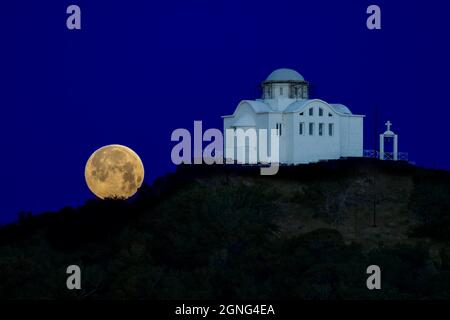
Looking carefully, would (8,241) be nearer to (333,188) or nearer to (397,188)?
(333,188)

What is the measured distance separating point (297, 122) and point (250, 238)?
803 inches

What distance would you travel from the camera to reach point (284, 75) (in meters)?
66.3

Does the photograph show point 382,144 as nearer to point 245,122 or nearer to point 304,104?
point 304,104

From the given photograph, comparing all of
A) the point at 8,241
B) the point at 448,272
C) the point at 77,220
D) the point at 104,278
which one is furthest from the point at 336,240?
the point at 8,241

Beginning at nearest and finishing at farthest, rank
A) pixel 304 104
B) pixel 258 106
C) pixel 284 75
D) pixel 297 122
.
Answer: pixel 297 122 → pixel 304 104 → pixel 258 106 → pixel 284 75

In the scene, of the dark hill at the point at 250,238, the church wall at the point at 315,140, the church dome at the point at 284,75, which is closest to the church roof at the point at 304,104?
the church wall at the point at 315,140

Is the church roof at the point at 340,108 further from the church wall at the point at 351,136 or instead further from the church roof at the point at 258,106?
the church roof at the point at 258,106

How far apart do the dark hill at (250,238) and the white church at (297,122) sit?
2205 millimetres

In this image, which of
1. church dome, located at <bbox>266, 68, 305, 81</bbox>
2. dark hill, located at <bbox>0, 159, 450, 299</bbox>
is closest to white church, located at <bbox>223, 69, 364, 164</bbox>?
church dome, located at <bbox>266, 68, 305, 81</bbox>

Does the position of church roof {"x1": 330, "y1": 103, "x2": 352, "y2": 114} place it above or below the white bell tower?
above

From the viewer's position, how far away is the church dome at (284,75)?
2606 inches

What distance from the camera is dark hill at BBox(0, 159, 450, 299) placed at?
3681 cm

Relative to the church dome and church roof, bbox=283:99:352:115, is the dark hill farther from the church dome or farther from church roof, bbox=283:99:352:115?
the church dome

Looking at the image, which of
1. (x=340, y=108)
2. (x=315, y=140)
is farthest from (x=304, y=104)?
(x=340, y=108)
